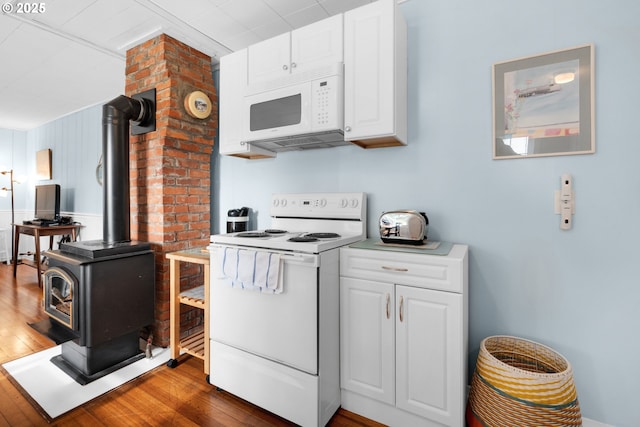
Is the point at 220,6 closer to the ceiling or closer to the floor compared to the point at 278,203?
closer to the ceiling

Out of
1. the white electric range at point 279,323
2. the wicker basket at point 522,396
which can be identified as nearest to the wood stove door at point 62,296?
the white electric range at point 279,323

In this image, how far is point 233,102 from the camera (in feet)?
7.45

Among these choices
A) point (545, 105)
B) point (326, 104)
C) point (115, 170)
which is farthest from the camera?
point (115, 170)

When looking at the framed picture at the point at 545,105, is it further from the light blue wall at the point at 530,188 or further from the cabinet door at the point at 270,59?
the cabinet door at the point at 270,59

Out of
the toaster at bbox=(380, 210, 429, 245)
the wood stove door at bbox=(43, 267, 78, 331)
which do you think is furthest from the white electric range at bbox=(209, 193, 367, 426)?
the wood stove door at bbox=(43, 267, 78, 331)

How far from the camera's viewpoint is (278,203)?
244 cm

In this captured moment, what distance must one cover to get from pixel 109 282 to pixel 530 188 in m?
2.75

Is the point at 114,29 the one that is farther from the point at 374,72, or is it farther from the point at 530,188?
the point at 530,188

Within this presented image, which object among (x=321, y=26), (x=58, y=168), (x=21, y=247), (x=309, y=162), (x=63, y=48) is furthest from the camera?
(x=21, y=247)

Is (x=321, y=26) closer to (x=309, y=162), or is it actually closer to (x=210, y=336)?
(x=309, y=162)

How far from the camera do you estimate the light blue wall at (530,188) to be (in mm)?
1499

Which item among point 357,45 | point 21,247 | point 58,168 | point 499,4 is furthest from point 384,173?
point 21,247

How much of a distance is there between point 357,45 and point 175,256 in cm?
191

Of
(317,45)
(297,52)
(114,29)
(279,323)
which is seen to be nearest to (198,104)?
(114,29)
